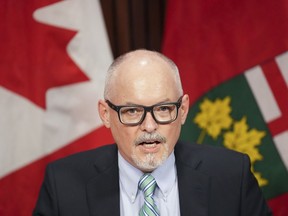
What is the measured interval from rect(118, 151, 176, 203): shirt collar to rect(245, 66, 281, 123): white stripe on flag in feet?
2.49

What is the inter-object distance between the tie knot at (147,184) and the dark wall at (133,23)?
86cm

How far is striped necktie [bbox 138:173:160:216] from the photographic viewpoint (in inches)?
71.2

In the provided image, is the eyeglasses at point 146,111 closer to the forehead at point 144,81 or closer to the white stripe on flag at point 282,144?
the forehead at point 144,81

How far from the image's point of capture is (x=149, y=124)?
170 centimetres

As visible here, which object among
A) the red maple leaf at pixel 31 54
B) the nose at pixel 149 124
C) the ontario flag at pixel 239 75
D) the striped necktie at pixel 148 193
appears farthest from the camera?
the ontario flag at pixel 239 75

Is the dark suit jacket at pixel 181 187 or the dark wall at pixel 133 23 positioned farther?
the dark wall at pixel 133 23

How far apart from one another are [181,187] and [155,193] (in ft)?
0.31

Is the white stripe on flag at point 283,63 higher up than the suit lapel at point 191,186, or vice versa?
the white stripe on flag at point 283,63

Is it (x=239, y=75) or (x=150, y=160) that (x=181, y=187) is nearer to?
(x=150, y=160)

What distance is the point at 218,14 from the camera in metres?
2.47

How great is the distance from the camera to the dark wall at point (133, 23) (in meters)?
2.55

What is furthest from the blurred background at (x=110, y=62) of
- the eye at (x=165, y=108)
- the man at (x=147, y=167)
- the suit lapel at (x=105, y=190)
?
the eye at (x=165, y=108)

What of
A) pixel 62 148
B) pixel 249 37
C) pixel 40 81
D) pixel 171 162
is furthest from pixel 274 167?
pixel 40 81

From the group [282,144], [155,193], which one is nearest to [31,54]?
[155,193]
